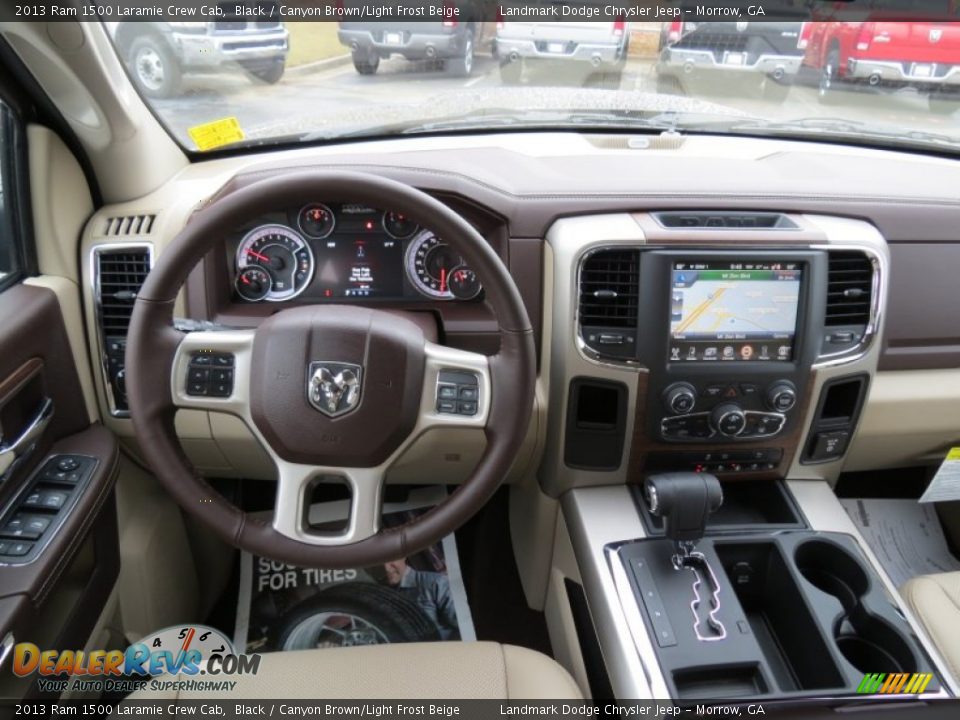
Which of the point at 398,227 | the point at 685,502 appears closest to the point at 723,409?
the point at 685,502

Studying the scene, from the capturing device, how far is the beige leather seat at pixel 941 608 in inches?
56.7

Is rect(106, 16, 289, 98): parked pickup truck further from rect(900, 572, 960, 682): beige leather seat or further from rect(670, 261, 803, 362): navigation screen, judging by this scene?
rect(900, 572, 960, 682): beige leather seat

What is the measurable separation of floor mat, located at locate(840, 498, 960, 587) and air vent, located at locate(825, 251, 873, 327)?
2.40 feet

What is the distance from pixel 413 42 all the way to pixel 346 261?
665 mm

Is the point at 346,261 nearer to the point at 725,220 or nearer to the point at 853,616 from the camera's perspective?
the point at 725,220

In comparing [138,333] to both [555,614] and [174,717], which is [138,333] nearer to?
[174,717]

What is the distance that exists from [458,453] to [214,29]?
1.18m

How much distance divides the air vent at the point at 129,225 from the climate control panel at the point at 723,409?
3.97 feet

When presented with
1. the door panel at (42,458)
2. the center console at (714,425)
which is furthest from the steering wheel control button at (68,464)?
the center console at (714,425)

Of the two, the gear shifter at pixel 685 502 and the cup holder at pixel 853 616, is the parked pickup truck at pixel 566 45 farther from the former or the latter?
the cup holder at pixel 853 616

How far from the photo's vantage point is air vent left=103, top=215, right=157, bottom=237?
1648 mm

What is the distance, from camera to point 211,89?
6.23 feet

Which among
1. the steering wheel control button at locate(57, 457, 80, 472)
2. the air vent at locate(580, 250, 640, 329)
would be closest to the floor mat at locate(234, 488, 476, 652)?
the steering wheel control button at locate(57, 457, 80, 472)

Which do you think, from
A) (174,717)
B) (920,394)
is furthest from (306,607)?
(920,394)
